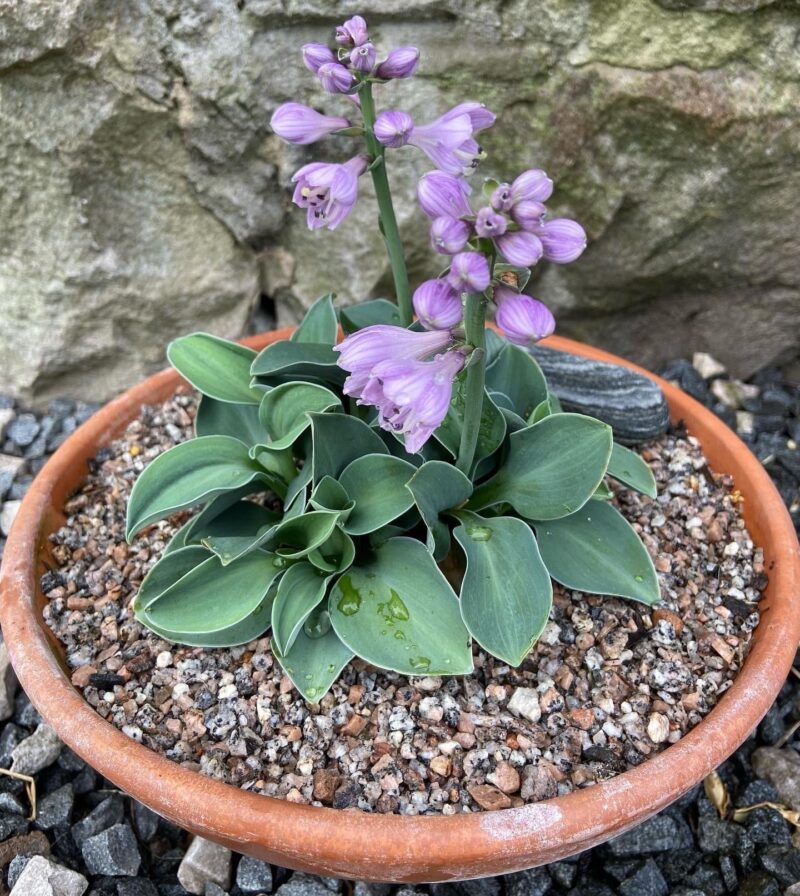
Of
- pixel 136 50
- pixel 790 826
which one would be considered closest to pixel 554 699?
pixel 790 826

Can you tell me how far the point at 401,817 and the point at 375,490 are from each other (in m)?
0.56

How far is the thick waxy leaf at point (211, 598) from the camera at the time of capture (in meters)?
1.52

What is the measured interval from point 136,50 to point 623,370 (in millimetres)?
1502

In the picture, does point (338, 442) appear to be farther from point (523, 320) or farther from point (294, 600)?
point (523, 320)

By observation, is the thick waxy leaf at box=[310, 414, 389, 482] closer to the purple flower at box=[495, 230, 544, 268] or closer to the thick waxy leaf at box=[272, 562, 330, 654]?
the thick waxy leaf at box=[272, 562, 330, 654]

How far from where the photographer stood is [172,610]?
154 cm

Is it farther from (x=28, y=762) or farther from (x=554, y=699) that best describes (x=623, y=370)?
(x=28, y=762)

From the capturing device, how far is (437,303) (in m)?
1.20

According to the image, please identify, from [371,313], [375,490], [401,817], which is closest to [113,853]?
[401,817]

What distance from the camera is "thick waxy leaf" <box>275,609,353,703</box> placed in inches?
59.5

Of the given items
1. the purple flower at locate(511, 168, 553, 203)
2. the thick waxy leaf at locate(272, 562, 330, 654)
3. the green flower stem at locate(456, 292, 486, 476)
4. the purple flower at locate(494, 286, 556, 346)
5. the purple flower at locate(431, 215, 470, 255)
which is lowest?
the thick waxy leaf at locate(272, 562, 330, 654)

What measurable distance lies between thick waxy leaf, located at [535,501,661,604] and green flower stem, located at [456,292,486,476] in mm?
237

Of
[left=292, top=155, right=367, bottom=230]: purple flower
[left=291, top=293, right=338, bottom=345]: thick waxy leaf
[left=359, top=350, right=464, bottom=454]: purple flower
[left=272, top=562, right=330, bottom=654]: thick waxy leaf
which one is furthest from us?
[left=291, top=293, right=338, bottom=345]: thick waxy leaf

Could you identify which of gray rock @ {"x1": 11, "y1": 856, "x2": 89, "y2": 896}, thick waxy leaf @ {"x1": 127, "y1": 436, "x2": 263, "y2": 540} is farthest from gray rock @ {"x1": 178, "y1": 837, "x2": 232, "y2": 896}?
thick waxy leaf @ {"x1": 127, "y1": 436, "x2": 263, "y2": 540}
